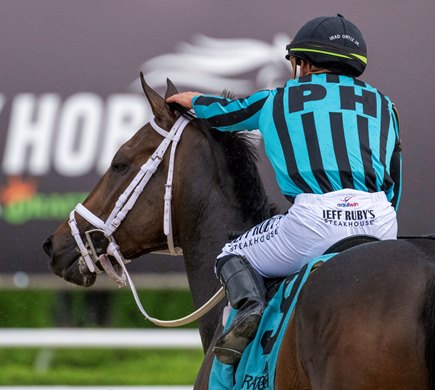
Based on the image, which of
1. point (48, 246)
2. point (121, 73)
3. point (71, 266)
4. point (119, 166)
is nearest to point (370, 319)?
point (119, 166)

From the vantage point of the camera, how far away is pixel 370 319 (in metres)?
2.56

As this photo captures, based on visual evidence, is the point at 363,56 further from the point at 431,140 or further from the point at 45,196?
the point at 45,196

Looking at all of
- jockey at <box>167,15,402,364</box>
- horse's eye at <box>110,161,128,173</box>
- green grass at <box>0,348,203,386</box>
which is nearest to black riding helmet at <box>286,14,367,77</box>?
jockey at <box>167,15,402,364</box>

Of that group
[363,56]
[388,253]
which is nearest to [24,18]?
[363,56]

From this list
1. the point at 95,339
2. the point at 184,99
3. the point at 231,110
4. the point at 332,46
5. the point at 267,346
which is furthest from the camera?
the point at 95,339

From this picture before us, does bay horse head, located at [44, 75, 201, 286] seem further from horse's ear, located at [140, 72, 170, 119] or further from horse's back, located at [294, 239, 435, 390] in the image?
horse's back, located at [294, 239, 435, 390]

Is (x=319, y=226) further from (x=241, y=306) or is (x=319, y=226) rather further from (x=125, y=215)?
(x=125, y=215)

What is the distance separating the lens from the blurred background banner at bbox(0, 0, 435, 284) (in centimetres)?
631

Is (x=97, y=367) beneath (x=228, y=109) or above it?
beneath

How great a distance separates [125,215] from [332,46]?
120 cm

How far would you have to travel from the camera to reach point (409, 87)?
632 centimetres

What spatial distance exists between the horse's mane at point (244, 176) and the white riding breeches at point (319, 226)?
1.85ft

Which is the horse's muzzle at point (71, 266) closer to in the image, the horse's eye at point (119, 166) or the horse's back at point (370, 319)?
the horse's eye at point (119, 166)

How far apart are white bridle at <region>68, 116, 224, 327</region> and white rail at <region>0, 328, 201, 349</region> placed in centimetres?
251
